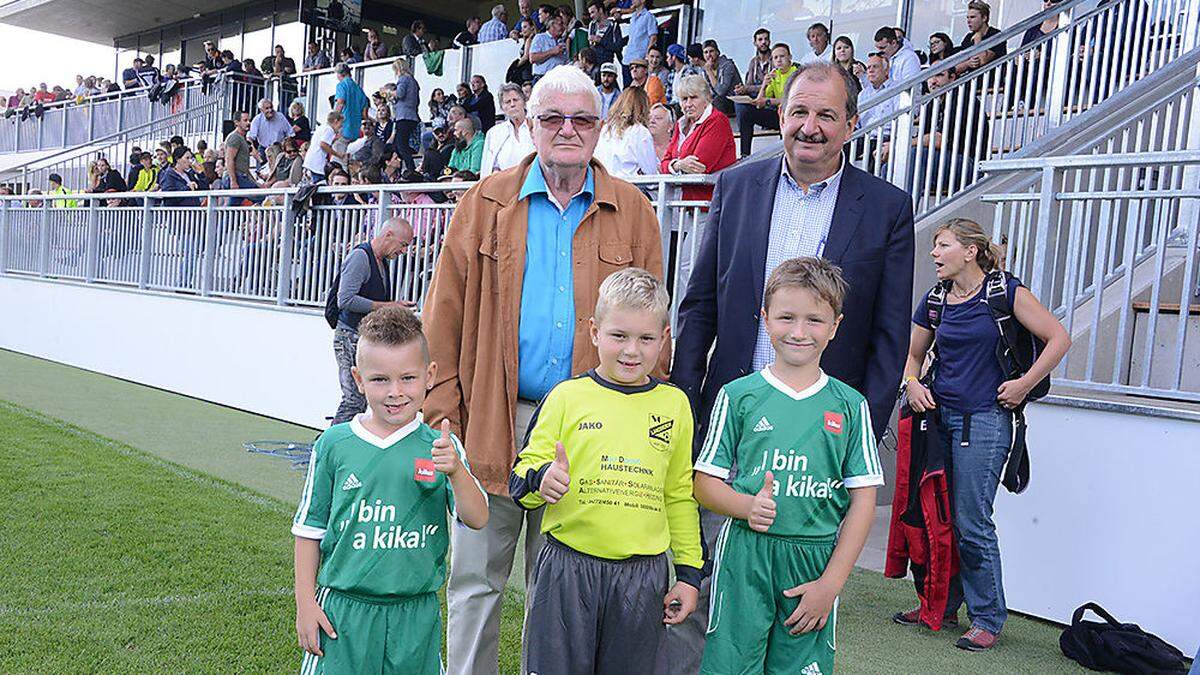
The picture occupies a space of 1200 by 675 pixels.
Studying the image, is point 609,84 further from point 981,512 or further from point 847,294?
point 847,294

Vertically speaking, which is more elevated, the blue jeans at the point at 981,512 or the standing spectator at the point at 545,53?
the standing spectator at the point at 545,53

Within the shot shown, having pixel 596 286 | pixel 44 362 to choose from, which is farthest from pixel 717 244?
pixel 44 362

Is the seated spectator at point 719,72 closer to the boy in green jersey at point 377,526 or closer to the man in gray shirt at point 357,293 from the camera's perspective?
the man in gray shirt at point 357,293

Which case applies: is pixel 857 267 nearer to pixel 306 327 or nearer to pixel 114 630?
pixel 114 630

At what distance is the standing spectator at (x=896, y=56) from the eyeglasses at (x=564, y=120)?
7490mm

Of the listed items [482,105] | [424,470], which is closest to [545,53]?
[482,105]

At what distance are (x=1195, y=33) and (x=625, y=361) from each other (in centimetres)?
822

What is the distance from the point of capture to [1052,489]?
5332mm

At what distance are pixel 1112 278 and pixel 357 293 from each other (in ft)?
16.1

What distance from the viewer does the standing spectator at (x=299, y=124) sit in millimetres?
18453

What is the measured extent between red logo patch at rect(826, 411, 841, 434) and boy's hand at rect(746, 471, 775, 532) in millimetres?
246

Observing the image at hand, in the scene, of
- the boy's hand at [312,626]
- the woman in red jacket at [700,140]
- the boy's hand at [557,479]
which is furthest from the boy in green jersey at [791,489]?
the woman in red jacket at [700,140]

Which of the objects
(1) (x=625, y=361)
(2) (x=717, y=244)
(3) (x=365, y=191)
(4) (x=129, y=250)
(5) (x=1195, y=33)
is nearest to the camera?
(1) (x=625, y=361)

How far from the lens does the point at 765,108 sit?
11328 millimetres
